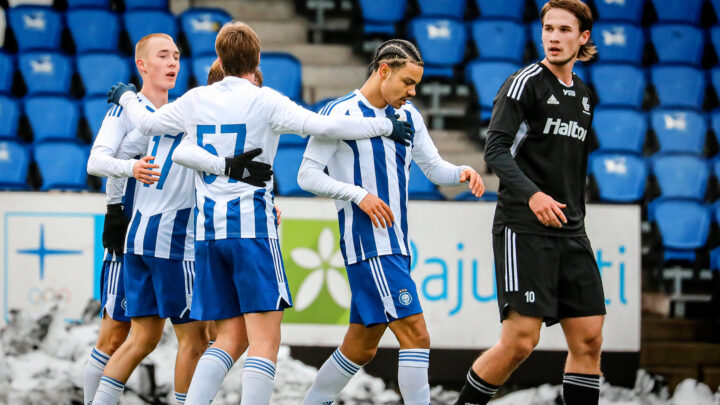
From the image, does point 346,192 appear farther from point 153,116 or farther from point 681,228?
point 681,228

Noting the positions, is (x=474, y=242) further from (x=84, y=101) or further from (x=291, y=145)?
(x=84, y=101)

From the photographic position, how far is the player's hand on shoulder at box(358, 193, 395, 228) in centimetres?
420

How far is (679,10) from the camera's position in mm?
10672

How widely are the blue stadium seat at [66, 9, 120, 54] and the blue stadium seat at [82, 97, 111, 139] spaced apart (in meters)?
1.07

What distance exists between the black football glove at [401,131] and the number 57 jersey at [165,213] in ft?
3.42

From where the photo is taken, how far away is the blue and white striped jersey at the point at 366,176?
4367mm

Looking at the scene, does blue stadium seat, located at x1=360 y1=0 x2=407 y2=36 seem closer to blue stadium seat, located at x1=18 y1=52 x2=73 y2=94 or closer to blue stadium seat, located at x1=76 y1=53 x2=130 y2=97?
blue stadium seat, located at x1=76 y1=53 x2=130 y2=97

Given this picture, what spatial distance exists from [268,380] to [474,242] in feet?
8.93

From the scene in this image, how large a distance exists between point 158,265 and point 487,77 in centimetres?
532

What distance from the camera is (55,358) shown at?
20.0 feet

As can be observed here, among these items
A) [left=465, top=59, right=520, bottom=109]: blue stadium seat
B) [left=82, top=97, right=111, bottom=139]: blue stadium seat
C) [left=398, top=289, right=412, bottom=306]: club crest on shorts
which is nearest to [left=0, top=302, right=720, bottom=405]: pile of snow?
[left=398, top=289, right=412, bottom=306]: club crest on shorts

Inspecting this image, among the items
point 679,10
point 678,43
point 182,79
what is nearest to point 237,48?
point 182,79

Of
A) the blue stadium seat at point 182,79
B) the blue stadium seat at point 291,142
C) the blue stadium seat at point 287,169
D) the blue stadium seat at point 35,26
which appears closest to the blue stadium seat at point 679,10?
the blue stadium seat at point 291,142

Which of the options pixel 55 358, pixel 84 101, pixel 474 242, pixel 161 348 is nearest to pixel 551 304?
pixel 474 242
